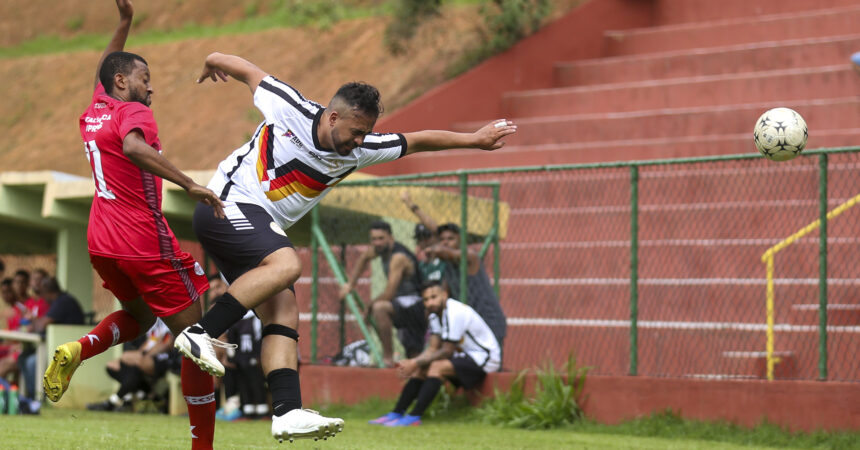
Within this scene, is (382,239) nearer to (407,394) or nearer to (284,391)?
(407,394)

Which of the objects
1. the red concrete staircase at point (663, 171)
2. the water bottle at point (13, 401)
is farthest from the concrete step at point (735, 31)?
the water bottle at point (13, 401)

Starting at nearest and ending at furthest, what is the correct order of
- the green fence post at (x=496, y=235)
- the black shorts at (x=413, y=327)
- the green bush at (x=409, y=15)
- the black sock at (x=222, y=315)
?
the black sock at (x=222, y=315), the black shorts at (x=413, y=327), the green fence post at (x=496, y=235), the green bush at (x=409, y=15)

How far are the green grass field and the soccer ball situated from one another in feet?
8.27

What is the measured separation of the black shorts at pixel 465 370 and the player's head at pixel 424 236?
135 centimetres

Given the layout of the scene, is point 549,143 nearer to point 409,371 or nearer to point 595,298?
point 595,298

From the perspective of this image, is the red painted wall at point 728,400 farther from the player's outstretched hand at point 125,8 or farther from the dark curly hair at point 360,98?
the player's outstretched hand at point 125,8

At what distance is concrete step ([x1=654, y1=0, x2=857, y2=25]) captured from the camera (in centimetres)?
1905

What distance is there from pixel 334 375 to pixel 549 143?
6.20m

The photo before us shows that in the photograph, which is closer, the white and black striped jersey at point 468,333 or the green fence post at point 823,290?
the green fence post at point 823,290

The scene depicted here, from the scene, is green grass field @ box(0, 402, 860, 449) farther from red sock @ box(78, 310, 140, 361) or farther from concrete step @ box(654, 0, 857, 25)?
concrete step @ box(654, 0, 857, 25)

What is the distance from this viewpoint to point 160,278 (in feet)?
23.2

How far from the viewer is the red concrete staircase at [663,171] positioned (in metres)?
12.7

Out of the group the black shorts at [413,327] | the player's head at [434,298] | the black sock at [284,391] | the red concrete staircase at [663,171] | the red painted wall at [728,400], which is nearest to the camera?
the black sock at [284,391]

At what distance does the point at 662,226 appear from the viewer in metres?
14.5
